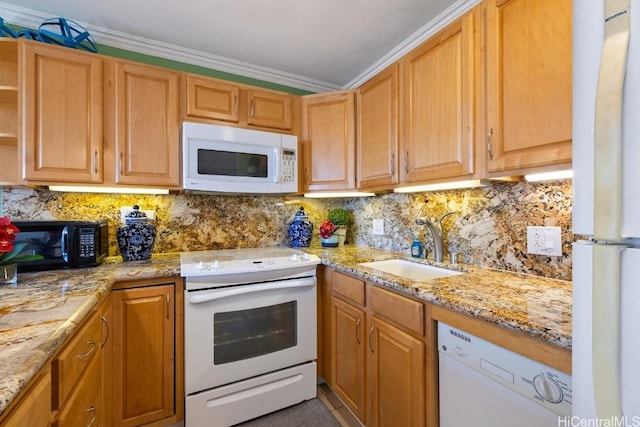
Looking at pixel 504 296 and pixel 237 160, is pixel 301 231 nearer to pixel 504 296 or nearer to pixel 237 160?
pixel 237 160

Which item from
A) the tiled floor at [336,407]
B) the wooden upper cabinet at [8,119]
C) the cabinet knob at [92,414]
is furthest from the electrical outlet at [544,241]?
the wooden upper cabinet at [8,119]

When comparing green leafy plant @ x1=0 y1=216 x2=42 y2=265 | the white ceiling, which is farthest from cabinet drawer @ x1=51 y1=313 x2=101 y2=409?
the white ceiling

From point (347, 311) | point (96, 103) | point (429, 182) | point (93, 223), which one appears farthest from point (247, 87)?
point (347, 311)

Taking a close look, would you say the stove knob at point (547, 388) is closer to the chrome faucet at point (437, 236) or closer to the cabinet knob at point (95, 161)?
the chrome faucet at point (437, 236)

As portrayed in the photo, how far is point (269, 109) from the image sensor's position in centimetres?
213

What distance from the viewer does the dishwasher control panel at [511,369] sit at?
0.74 m

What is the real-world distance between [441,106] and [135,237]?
190 cm

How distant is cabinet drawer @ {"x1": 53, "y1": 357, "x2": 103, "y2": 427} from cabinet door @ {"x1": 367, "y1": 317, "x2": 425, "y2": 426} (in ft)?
3.91

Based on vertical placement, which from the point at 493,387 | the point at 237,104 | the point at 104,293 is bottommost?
the point at 493,387

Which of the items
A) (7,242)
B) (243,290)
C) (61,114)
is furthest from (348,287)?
(61,114)

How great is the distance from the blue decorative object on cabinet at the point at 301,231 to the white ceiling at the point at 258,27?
126cm

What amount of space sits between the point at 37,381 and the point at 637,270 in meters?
1.26

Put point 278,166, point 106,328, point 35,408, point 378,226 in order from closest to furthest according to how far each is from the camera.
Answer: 1. point 35,408
2. point 106,328
3. point 278,166
4. point 378,226

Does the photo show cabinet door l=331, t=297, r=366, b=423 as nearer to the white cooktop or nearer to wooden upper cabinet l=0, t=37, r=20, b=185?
the white cooktop
